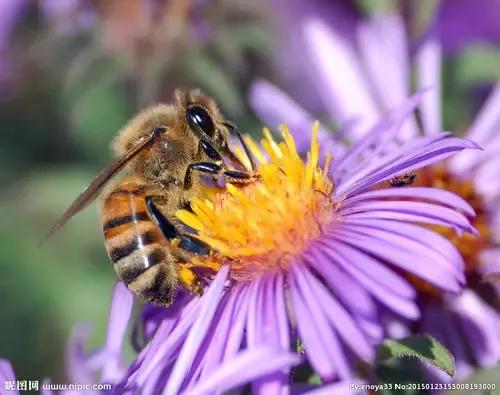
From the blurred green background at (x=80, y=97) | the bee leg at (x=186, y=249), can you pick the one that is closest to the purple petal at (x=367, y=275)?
the bee leg at (x=186, y=249)

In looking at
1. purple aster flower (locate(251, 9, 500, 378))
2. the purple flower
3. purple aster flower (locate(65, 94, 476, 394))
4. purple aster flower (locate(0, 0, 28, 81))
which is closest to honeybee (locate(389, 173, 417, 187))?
purple aster flower (locate(65, 94, 476, 394))

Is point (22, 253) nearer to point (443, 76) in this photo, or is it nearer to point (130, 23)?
point (130, 23)

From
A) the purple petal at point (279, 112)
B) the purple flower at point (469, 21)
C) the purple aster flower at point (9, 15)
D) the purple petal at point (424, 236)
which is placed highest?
the purple aster flower at point (9, 15)

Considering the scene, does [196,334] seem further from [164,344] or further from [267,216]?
[267,216]

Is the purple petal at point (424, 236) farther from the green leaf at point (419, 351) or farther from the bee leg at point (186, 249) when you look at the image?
the bee leg at point (186, 249)

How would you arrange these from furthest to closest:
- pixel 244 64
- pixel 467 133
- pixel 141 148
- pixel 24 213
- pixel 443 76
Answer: pixel 24 213, pixel 244 64, pixel 443 76, pixel 467 133, pixel 141 148

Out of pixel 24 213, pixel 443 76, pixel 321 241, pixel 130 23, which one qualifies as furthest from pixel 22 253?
pixel 321 241
